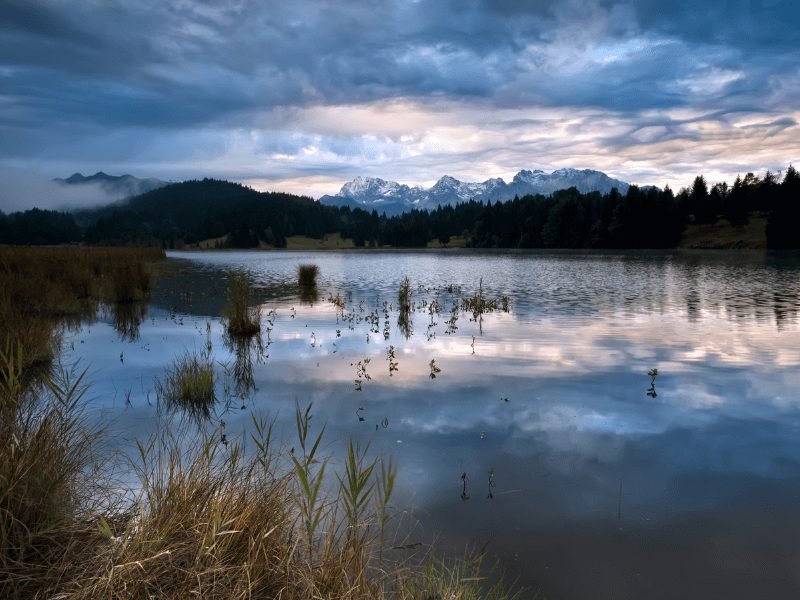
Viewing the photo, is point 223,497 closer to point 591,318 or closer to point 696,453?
point 696,453

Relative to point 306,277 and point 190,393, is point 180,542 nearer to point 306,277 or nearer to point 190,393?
point 190,393

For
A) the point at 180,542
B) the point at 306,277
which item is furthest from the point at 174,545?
the point at 306,277

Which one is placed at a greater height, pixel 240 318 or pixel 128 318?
pixel 240 318

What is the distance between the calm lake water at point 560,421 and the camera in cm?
523

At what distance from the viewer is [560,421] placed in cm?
905

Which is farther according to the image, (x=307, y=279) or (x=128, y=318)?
(x=307, y=279)

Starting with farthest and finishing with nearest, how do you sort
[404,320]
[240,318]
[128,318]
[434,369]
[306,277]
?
[306,277]
[404,320]
[128,318]
[240,318]
[434,369]

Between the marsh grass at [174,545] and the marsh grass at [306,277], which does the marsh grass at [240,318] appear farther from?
the marsh grass at [306,277]

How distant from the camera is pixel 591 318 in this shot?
68.8 ft

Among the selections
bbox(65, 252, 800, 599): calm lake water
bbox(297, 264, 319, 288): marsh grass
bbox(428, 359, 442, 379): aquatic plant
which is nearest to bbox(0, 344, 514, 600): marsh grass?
bbox(65, 252, 800, 599): calm lake water

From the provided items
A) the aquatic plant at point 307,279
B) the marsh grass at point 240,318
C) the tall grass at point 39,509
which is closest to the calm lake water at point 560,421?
the marsh grass at point 240,318

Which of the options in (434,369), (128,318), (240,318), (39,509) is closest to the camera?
(39,509)

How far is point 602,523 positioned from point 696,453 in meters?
2.82

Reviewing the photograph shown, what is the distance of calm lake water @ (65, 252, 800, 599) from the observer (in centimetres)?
523
